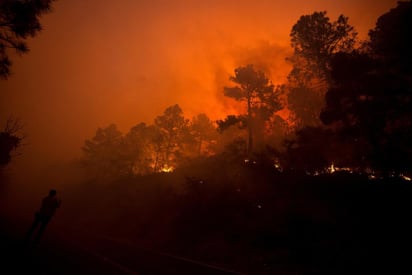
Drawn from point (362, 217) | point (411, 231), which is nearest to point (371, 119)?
point (362, 217)

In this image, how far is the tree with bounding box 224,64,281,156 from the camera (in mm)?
32875

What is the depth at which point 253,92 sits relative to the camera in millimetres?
33531

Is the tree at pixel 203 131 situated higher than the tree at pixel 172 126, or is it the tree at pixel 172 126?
the tree at pixel 203 131

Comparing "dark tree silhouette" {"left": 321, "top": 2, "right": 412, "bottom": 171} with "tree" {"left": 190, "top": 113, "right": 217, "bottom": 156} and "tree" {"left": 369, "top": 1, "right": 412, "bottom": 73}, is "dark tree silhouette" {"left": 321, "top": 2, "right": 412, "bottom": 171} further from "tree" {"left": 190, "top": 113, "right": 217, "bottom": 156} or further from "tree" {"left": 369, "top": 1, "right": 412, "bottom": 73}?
"tree" {"left": 190, "top": 113, "right": 217, "bottom": 156}

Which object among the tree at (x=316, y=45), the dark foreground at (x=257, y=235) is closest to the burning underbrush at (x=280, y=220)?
the dark foreground at (x=257, y=235)

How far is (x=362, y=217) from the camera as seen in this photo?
1350 centimetres

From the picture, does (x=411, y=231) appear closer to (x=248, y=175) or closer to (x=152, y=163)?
(x=248, y=175)

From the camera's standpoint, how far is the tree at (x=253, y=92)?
32.9 m

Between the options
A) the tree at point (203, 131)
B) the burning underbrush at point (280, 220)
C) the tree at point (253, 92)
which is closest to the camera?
the burning underbrush at point (280, 220)

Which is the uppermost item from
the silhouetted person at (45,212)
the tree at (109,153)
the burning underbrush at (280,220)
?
the tree at (109,153)

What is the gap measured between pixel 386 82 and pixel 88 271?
19384mm

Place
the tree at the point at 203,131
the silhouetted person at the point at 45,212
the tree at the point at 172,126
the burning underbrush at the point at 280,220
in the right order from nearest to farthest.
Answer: the silhouetted person at the point at 45,212, the burning underbrush at the point at 280,220, the tree at the point at 172,126, the tree at the point at 203,131

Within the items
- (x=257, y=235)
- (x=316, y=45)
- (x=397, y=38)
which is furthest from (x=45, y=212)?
(x=316, y=45)

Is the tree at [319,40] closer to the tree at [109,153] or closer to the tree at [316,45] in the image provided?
the tree at [316,45]
